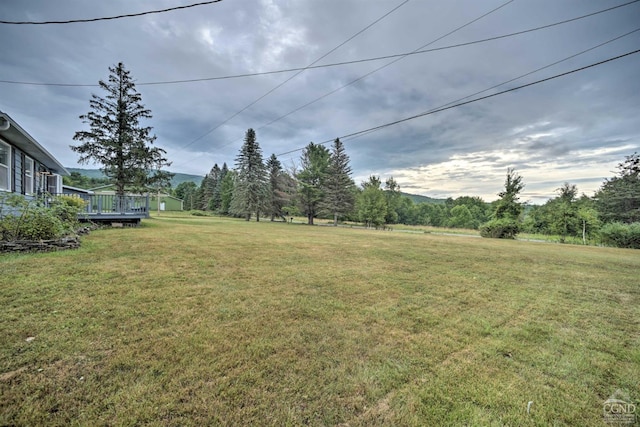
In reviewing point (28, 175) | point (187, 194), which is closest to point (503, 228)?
point (28, 175)

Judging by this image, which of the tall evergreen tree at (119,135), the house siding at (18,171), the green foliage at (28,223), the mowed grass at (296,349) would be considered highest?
the tall evergreen tree at (119,135)

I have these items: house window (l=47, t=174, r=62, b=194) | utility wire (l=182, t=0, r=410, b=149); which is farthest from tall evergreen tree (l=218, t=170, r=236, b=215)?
house window (l=47, t=174, r=62, b=194)

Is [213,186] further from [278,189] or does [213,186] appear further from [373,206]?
[373,206]

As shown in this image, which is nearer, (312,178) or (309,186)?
(309,186)

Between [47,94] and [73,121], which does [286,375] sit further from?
[73,121]

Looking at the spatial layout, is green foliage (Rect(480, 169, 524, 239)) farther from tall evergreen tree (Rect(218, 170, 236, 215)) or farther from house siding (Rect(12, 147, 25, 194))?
Result: tall evergreen tree (Rect(218, 170, 236, 215))

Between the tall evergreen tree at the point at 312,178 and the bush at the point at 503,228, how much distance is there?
1730cm

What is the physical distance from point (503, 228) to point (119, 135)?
28761 millimetres

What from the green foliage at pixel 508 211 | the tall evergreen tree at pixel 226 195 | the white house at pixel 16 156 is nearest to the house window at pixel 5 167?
the white house at pixel 16 156

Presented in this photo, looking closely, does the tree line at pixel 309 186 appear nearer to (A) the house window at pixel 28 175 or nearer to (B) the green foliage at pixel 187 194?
(A) the house window at pixel 28 175

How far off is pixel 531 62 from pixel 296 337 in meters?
12.6

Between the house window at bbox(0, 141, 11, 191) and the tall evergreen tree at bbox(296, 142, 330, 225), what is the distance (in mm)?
22276

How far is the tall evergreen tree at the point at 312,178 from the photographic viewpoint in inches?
1169

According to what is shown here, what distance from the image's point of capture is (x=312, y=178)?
99.4 ft
